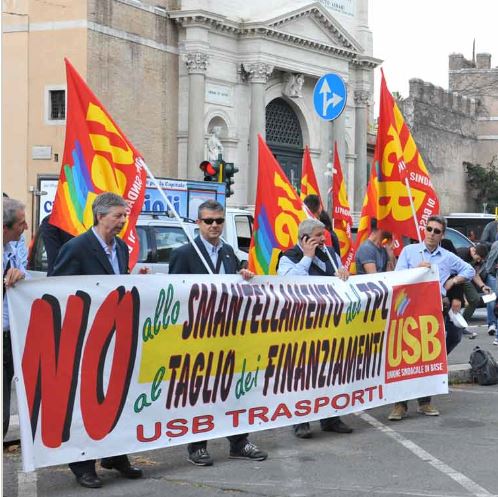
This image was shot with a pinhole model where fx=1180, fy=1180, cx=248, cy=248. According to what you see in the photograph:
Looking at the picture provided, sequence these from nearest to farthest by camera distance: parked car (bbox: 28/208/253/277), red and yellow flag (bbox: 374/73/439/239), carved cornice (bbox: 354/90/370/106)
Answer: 1. red and yellow flag (bbox: 374/73/439/239)
2. parked car (bbox: 28/208/253/277)
3. carved cornice (bbox: 354/90/370/106)

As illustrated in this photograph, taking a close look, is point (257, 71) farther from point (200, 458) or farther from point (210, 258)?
point (200, 458)

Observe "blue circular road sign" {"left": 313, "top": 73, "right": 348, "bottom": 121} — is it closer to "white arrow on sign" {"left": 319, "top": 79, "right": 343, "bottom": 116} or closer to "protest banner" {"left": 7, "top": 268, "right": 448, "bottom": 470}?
"white arrow on sign" {"left": 319, "top": 79, "right": 343, "bottom": 116}

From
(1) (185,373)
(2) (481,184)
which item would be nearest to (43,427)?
(1) (185,373)

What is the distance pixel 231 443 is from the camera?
811cm

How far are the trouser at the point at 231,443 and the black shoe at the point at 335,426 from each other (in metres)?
1.18

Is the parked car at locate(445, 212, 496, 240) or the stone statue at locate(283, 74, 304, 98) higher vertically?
the stone statue at locate(283, 74, 304, 98)

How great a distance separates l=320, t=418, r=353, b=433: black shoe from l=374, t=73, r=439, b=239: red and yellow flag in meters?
2.18

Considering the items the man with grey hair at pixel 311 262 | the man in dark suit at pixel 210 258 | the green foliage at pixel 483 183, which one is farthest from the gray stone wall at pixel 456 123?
the man in dark suit at pixel 210 258

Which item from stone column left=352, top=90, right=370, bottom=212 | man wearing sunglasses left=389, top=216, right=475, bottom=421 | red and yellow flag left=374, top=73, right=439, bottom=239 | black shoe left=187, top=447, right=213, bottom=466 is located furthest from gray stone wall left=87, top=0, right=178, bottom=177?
black shoe left=187, top=447, right=213, bottom=466

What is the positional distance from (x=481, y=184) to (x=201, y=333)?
52020mm

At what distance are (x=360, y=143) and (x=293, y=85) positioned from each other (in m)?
5.32

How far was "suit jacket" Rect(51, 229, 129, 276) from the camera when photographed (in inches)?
288

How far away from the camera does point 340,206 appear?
16.9 meters

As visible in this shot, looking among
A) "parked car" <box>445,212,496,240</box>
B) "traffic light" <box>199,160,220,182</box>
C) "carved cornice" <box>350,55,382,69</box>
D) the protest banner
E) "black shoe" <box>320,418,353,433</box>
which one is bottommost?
"black shoe" <box>320,418,353,433</box>
